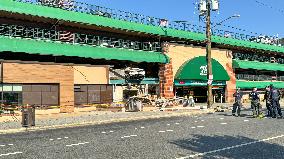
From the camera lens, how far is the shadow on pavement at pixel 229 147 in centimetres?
997

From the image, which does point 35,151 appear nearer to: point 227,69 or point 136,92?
point 136,92

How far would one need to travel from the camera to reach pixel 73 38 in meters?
34.1

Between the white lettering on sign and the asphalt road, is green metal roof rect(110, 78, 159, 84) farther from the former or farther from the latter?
the asphalt road

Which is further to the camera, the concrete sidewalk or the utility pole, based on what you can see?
the utility pole

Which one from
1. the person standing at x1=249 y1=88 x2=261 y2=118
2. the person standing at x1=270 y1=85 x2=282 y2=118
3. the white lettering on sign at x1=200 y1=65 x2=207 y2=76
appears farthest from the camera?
the white lettering on sign at x1=200 y1=65 x2=207 y2=76

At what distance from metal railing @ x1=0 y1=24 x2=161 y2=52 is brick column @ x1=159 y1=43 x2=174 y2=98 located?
6.09 feet

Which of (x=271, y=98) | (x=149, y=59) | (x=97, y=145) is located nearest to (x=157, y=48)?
(x=149, y=59)

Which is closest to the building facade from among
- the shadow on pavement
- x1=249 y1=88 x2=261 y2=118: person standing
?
x1=249 y1=88 x2=261 y2=118: person standing

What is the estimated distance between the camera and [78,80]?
3175 centimetres

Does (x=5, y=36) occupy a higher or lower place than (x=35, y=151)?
higher

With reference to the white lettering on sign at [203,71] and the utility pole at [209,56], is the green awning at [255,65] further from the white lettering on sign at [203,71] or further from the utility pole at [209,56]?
the utility pole at [209,56]

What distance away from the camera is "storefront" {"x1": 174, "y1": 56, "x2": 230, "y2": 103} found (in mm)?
40906

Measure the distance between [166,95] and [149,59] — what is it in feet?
13.6

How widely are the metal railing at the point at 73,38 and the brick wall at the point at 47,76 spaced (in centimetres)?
343
